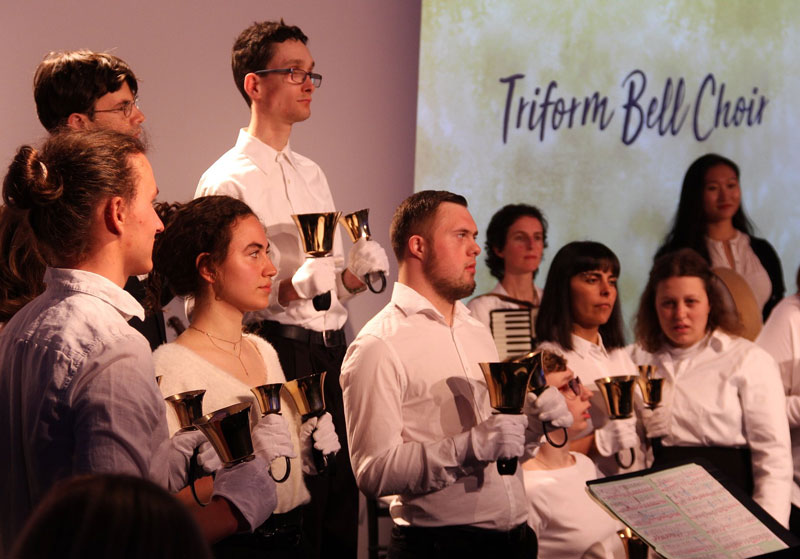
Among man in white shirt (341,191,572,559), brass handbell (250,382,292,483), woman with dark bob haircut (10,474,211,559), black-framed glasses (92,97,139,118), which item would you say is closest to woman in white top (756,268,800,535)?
man in white shirt (341,191,572,559)

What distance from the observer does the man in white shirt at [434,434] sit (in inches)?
113

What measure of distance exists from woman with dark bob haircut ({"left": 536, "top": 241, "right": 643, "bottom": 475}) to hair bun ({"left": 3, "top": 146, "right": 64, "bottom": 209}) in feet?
8.65

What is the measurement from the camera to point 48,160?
1963 mm

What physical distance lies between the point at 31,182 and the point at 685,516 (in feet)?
6.56

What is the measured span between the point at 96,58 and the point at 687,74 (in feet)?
12.6

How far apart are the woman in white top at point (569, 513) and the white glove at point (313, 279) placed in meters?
0.98

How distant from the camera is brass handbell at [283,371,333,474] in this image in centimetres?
274

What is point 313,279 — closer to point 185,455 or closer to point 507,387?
point 507,387

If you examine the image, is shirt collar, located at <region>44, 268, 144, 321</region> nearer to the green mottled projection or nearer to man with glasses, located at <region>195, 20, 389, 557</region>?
man with glasses, located at <region>195, 20, 389, 557</region>

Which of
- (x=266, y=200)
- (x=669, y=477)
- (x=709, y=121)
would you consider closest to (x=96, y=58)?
(x=266, y=200)

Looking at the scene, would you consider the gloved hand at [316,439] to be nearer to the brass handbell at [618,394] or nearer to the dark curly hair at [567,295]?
the brass handbell at [618,394]

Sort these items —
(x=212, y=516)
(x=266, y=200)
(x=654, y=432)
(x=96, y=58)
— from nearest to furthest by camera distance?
(x=212, y=516) < (x=96, y=58) < (x=266, y=200) < (x=654, y=432)

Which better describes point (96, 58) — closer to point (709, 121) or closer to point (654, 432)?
point (654, 432)

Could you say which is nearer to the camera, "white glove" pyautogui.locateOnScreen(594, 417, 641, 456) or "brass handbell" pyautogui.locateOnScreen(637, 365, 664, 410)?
"white glove" pyautogui.locateOnScreen(594, 417, 641, 456)
